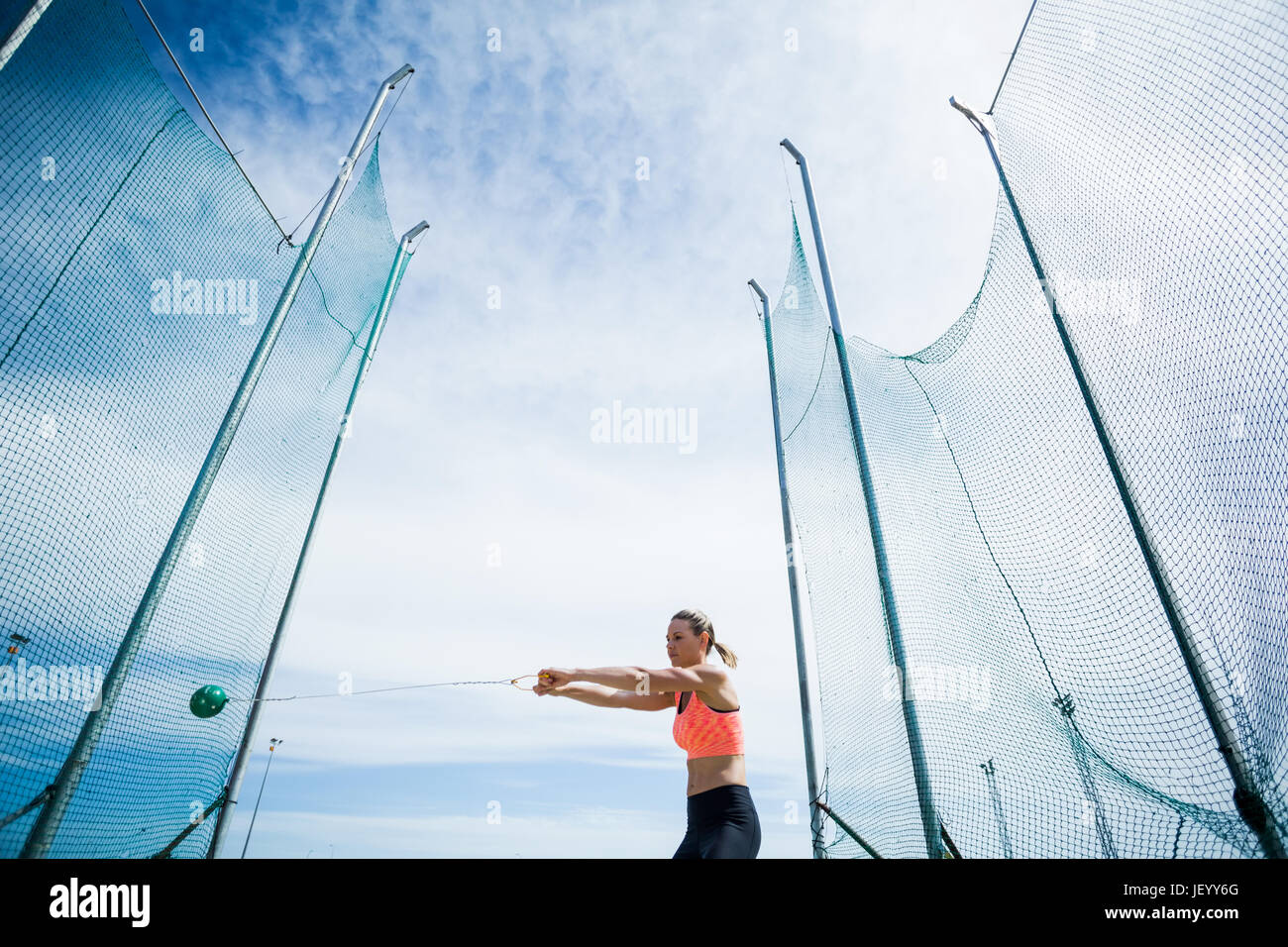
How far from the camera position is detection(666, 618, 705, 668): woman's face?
2.71m

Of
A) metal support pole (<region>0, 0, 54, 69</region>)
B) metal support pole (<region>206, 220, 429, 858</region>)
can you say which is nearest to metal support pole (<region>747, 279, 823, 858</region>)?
metal support pole (<region>206, 220, 429, 858</region>)

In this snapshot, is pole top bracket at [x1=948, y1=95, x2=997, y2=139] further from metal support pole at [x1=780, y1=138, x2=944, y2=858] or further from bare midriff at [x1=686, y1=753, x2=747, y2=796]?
bare midriff at [x1=686, y1=753, x2=747, y2=796]

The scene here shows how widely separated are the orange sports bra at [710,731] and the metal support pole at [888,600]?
180 cm

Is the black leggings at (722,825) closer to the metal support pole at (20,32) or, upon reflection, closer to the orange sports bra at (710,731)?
the orange sports bra at (710,731)

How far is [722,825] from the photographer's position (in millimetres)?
2229

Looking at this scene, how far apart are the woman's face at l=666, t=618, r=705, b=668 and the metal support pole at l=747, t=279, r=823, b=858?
271 centimetres

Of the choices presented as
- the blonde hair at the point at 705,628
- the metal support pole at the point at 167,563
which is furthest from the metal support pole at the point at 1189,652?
the metal support pole at the point at 167,563

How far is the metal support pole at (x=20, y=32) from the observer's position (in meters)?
2.75

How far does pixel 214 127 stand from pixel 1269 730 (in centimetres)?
694
